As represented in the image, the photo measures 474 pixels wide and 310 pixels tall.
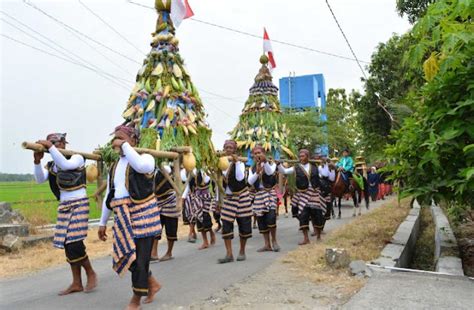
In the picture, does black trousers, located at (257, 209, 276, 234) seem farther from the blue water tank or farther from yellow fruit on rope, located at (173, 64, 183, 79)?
the blue water tank

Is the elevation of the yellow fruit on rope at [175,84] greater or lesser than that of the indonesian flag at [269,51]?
lesser

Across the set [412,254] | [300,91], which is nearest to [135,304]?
[412,254]

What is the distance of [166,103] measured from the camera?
611 centimetres

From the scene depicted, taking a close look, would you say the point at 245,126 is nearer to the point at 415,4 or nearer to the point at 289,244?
the point at 289,244

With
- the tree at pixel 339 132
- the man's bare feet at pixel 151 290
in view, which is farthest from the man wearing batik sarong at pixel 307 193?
the tree at pixel 339 132

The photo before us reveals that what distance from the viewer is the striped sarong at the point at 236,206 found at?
659 centimetres

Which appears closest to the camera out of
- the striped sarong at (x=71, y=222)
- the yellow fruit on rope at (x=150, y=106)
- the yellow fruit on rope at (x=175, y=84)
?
the striped sarong at (x=71, y=222)

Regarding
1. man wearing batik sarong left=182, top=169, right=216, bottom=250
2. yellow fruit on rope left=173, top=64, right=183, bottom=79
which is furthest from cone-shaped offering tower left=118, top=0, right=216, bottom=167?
man wearing batik sarong left=182, top=169, right=216, bottom=250

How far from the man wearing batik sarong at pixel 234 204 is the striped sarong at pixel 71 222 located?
2.33 metres

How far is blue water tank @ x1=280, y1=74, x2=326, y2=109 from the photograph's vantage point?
3609cm

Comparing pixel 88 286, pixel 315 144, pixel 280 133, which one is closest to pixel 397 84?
pixel 315 144

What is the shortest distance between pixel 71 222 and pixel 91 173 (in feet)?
2.71

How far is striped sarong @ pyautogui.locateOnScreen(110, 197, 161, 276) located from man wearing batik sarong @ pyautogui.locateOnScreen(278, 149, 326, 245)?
435cm

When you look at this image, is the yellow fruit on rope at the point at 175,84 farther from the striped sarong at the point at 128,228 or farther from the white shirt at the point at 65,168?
the striped sarong at the point at 128,228
